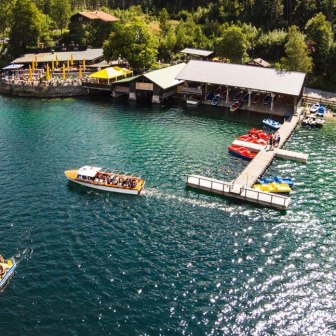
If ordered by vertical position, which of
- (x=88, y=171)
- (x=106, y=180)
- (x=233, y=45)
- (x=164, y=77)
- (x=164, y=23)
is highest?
(x=164, y=23)

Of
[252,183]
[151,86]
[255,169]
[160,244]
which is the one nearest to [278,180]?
[252,183]

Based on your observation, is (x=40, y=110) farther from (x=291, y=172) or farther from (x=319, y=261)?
(x=319, y=261)

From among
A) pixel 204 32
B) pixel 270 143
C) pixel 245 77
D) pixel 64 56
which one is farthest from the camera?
pixel 204 32

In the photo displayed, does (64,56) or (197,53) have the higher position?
(197,53)

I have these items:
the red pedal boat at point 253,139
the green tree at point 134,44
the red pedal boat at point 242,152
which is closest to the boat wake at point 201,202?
the red pedal boat at point 242,152

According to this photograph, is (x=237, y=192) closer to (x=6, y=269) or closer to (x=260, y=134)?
(x=260, y=134)

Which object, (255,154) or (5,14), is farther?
(5,14)

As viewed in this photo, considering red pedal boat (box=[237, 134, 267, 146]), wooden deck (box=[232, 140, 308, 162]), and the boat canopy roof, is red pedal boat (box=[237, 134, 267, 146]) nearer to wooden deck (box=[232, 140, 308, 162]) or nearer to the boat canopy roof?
wooden deck (box=[232, 140, 308, 162])

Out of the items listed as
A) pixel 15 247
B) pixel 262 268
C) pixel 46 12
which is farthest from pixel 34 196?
pixel 46 12
